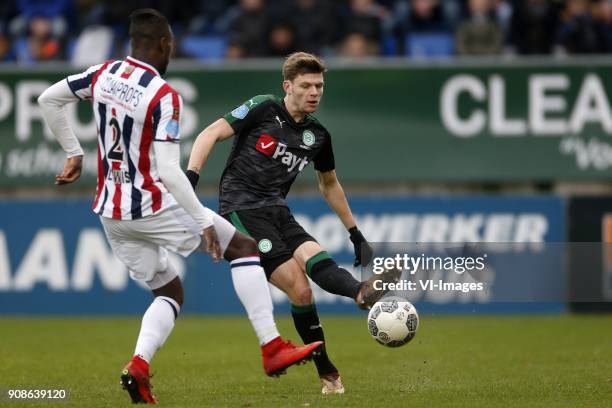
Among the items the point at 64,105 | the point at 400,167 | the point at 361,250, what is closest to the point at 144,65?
the point at 64,105

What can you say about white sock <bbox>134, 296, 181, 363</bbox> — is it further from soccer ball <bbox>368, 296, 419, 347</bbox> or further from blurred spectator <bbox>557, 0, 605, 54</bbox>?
blurred spectator <bbox>557, 0, 605, 54</bbox>

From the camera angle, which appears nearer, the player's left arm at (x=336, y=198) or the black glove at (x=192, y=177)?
the black glove at (x=192, y=177)

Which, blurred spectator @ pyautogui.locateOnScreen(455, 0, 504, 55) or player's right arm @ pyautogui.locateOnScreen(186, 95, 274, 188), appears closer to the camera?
→ player's right arm @ pyautogui.locateOnScreen(186, 95, 274, 188)

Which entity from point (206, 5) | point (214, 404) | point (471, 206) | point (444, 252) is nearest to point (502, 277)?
point (471, 206)

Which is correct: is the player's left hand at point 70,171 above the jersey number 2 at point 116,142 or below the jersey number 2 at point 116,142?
below

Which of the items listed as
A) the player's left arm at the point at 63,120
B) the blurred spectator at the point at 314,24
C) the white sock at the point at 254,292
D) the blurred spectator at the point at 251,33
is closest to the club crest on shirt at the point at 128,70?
the player's left arm at the point at 63,120

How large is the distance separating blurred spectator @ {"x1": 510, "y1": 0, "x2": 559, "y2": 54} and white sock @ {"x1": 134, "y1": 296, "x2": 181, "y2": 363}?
10489 millimetres

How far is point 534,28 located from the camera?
55.0 ft

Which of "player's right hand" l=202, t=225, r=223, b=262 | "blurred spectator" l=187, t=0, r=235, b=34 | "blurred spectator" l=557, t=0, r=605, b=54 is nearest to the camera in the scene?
"player's right hand" l=202, t=225, r=223, b=262

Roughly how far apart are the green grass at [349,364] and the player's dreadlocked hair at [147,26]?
223 cm

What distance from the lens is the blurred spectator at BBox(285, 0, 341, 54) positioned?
653 inches

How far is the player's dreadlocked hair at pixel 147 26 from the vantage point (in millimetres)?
7035

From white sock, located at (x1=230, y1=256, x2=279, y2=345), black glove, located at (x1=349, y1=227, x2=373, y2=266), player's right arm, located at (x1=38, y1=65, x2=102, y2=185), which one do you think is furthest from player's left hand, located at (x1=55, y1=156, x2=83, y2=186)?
black glove, located at (x1=349, y1=227, x2=373, y2=266)

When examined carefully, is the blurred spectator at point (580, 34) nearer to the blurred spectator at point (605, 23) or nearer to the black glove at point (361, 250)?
the blurred spectator at point (605, 23)
